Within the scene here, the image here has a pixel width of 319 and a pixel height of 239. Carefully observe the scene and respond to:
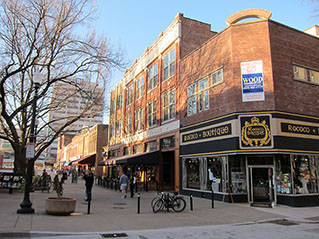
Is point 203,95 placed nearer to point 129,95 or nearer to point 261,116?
point 261,116

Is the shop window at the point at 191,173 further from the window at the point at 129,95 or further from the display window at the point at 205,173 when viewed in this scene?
the window at the point at 129,95

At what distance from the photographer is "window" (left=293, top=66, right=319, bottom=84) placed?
640 inches

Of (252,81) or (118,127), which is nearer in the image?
(252,81)

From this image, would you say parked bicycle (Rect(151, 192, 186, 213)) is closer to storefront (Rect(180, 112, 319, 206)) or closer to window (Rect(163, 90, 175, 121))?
storefront (Rect(180, 112, 319, 206))

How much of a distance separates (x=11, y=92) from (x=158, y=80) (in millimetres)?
11869

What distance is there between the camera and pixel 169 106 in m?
23.2

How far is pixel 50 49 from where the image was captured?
728 inches

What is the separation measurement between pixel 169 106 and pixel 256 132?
9620 millimetres

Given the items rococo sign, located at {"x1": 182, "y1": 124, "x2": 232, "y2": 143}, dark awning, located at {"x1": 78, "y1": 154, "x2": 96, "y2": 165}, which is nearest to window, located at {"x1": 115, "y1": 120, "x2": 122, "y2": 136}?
dark awning, located at {"x1": 78, "y1": 154, "x2": 96, "y2": 165}

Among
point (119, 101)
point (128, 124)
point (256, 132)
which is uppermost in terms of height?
point (119, 101)

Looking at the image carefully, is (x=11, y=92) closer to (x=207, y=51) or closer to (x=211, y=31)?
(x=207, y=51)

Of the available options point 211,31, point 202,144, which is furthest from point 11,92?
point 211,31

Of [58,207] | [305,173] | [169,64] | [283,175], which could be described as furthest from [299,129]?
[58,207]

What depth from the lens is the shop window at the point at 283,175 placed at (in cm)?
1428
